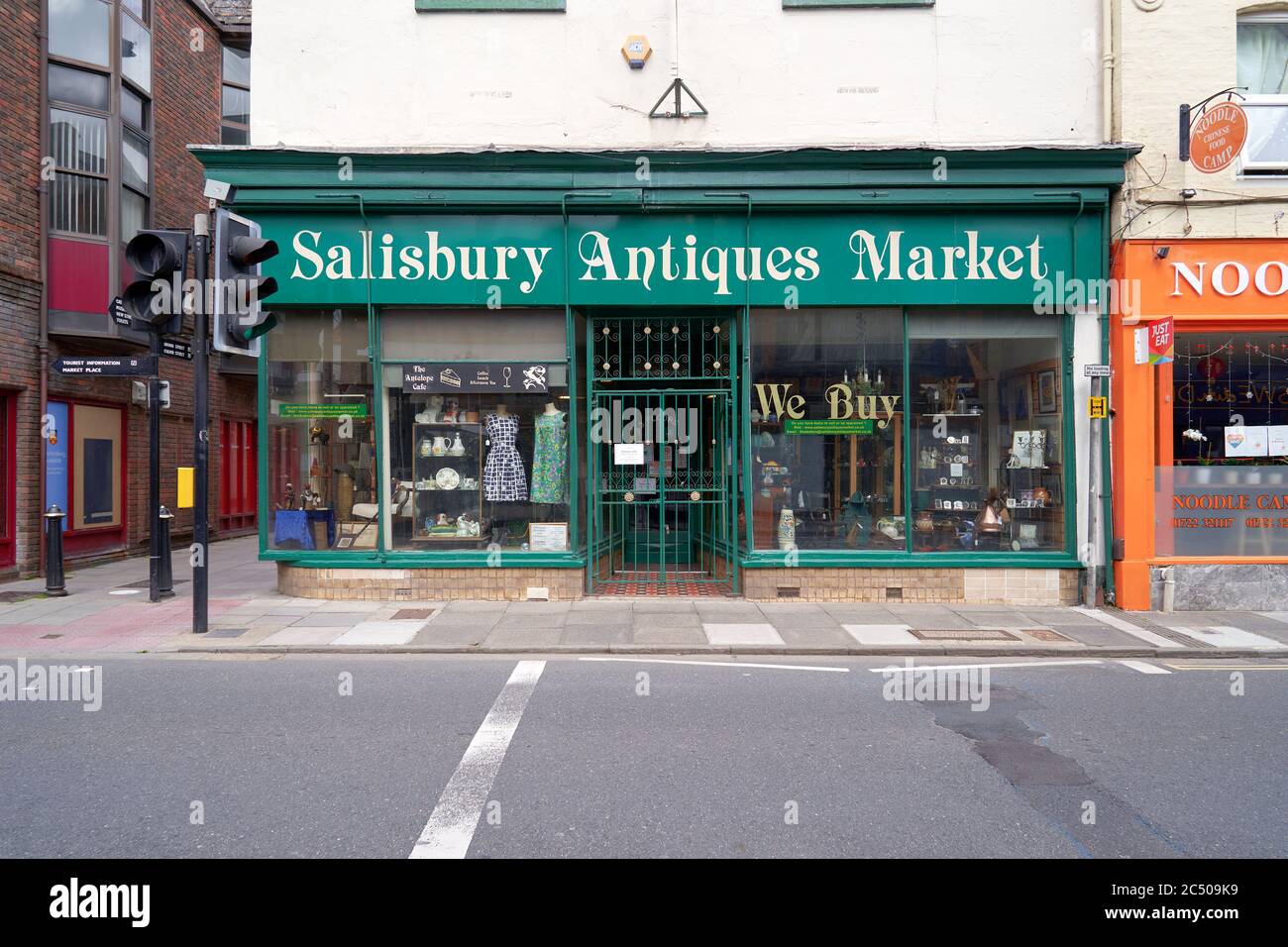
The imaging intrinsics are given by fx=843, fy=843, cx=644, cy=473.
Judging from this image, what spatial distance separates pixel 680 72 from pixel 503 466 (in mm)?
5456

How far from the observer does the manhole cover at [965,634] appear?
8695 millimetres

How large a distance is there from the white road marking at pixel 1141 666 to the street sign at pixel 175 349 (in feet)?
36.8

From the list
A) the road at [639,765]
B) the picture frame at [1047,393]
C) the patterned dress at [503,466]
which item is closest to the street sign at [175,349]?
the patterned dress at [503,466]

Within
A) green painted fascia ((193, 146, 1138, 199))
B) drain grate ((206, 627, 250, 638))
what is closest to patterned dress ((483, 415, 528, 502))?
green painted fascia ((193, 146, 1138, 199))

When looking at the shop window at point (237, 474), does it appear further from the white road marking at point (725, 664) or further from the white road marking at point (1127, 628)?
the white road marking at point (1127, 628)

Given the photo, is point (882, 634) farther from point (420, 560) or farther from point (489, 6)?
point (489, 6)

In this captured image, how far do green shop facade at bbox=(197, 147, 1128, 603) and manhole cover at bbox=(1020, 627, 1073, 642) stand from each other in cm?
141

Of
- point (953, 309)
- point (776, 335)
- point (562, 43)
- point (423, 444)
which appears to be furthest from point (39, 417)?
point (953, 309)

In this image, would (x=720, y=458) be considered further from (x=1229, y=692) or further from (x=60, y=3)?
(x=60, y=3)

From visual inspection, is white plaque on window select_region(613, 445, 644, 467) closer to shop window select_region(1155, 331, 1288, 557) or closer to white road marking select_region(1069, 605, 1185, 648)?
white road marking select_region(1069, 605, 1185, 648)

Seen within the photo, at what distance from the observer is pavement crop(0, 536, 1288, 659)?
8297 millimetres

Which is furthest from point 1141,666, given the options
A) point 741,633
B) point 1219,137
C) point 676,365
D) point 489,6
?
point 489,6

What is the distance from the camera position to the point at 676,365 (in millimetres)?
11078

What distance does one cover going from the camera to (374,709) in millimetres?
6262
